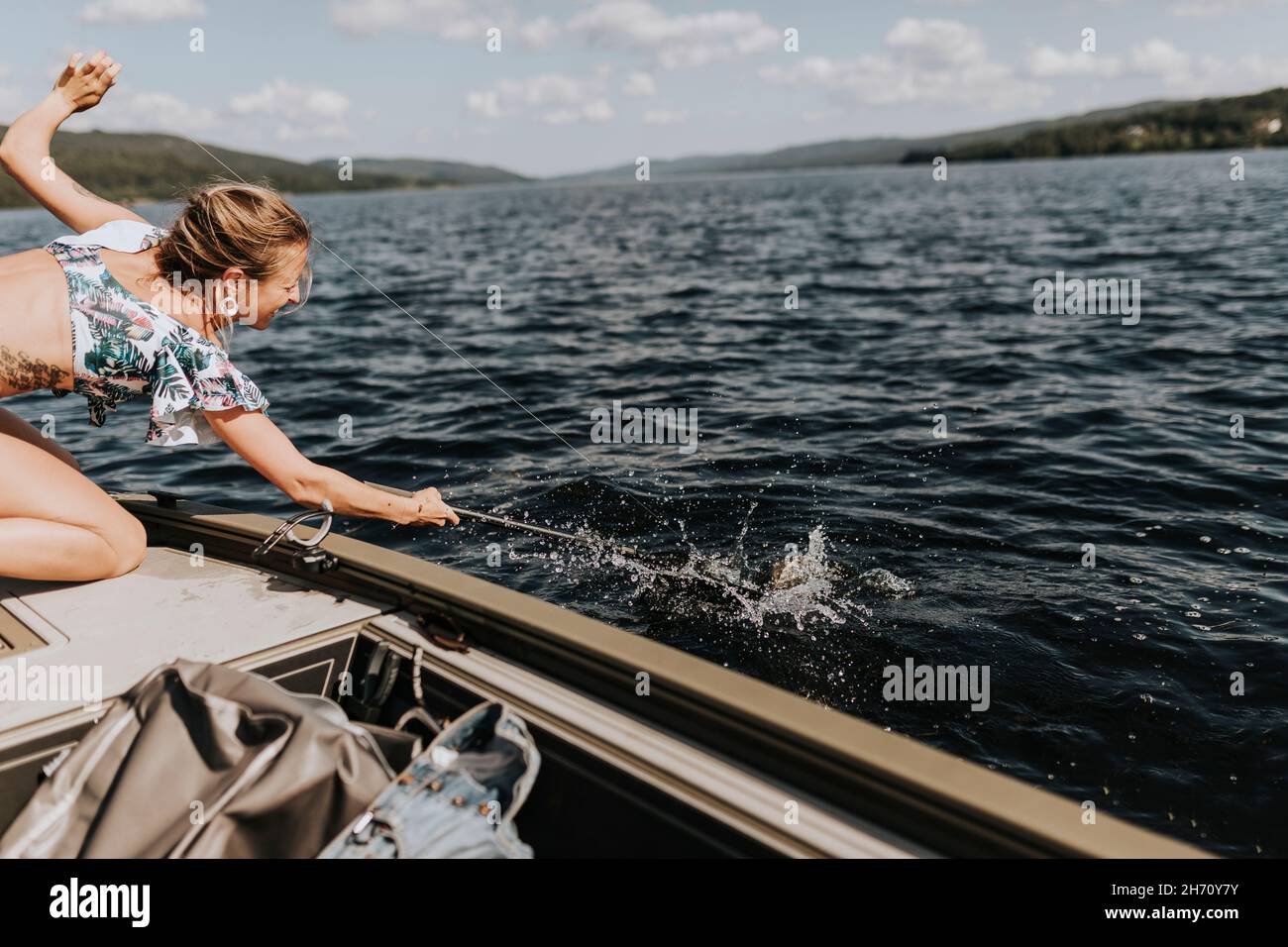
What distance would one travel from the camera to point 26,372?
288 cm

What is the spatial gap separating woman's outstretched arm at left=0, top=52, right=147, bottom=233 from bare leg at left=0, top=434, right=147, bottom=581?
3.01 ft

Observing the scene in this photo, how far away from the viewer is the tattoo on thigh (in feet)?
9.29

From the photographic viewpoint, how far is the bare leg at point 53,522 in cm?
295

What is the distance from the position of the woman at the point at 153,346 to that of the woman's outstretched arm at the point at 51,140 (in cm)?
39

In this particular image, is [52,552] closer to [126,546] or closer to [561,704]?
[126,546]

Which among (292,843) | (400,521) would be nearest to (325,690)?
(400,521)

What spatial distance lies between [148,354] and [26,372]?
39 centimetres

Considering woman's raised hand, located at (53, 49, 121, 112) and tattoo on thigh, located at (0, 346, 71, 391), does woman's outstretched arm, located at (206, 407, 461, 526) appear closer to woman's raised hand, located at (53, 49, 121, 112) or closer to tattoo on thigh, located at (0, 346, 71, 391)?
tattoo on thigh, located at (0, 346, 71, 391)

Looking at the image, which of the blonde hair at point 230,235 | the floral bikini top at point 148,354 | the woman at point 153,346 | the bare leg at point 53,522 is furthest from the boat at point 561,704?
the blonde hair at point 230,235

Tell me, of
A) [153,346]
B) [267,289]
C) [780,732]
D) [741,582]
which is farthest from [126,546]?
[741,582]

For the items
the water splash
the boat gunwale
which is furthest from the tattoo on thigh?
the water splash

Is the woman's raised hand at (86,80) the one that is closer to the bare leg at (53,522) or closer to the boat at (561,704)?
the bare leg at (53,522)
